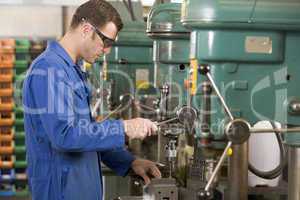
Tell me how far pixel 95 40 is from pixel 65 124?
334 millimetres

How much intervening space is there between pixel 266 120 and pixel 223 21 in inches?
13.4

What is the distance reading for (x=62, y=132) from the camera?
1475mm

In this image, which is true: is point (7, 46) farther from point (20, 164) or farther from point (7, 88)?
point (20, 164)

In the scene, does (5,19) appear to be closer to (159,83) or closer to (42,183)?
(159,83)

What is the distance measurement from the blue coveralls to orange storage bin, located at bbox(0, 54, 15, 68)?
3331mm

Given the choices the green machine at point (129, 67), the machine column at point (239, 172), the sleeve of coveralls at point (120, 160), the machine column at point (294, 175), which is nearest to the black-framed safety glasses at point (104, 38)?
the sleeve of coveralls at point (120, 160)

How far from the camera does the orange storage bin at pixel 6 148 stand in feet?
15.9

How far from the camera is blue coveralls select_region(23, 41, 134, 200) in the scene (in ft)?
4.88

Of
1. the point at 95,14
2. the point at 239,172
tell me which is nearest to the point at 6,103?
the point at 95,14

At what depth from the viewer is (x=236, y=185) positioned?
63.0 inches

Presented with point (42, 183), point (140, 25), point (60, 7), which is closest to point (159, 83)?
point (140, 25)

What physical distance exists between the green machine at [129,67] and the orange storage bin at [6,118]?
1.77 m

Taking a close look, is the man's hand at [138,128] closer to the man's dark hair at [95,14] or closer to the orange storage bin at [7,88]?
the man's dark hair at [95,14]

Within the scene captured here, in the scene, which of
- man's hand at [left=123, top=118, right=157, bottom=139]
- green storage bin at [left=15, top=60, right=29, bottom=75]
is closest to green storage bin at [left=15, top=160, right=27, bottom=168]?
green storage bin at [left=15, top=60, right=29, bottom=75]
